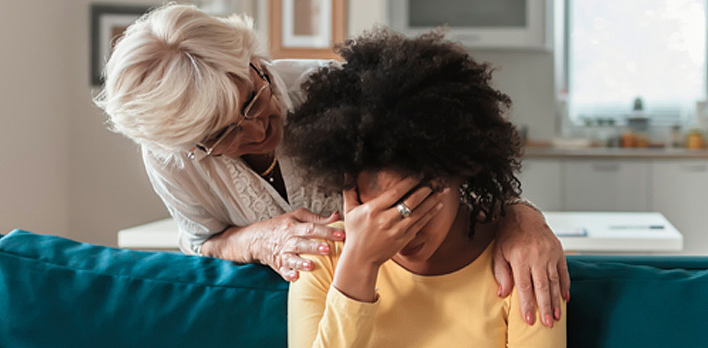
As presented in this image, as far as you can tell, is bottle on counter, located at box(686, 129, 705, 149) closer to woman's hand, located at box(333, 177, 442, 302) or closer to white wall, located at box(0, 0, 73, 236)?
white wall, located at box(0, 0, 73, 236)

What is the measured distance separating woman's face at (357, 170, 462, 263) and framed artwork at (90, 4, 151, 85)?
373 centimetres

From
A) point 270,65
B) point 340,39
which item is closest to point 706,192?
point 340,39

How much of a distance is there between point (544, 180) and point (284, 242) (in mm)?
3907

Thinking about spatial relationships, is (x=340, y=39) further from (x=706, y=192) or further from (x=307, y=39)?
(x=706, y=192)

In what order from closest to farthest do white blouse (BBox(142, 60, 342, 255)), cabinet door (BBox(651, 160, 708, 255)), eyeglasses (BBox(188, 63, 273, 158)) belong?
eyeglasses (BBox(188, 63, 273, 158)) → white blouse (BBox(142, 60, 342, 255)) → cabinet door (BBox(651, 160, 708, 255))

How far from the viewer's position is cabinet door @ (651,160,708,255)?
4.73 meters

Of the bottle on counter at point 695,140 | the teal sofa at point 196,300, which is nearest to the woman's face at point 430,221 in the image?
the teal sofa at point 196,300

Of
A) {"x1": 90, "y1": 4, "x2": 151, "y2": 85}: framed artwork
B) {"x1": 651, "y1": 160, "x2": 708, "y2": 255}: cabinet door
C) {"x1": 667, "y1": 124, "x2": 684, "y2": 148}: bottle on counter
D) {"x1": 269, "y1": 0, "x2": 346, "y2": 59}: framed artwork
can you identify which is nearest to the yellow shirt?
{"x1": 269, "y1": 0, "x2": 346, "y2": 59}: framed artwork

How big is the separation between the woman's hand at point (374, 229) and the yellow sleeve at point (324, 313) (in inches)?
0.9

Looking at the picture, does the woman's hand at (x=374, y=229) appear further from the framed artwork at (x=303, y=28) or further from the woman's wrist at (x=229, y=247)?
the framed artwork at (x=303, y=28)

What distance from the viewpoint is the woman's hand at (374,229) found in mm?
991

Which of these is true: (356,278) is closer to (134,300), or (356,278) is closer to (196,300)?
(196,300)

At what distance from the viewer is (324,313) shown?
1110 millimetres

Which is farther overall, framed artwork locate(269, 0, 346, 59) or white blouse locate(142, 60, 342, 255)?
framed artwork locate(269, 0, 346, 59)
